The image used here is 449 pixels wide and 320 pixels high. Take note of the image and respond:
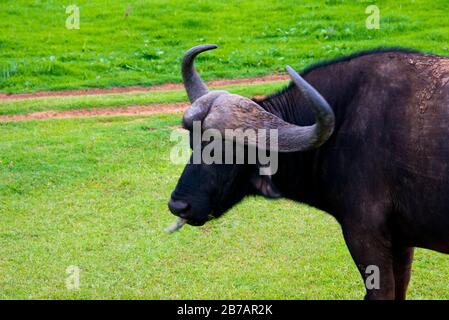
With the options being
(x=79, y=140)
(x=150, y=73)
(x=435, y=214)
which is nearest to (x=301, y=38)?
(x=150, y=73)

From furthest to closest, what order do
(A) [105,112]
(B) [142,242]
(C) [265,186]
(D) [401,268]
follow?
(A) [105,112] < (B) [142,242] < (D) [401,268] < (C) [265,186]

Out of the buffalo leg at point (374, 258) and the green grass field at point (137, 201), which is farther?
the green grass field at point (137, 201)

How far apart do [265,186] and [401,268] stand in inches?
55.7

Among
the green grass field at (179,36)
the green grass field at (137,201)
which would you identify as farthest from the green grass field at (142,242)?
the green grass field at (179,36)

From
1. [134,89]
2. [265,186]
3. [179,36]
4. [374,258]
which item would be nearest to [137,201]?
[265,186]

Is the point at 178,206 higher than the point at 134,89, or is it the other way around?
the point at 178,206

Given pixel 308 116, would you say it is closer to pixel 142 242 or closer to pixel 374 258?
pixel 374 258

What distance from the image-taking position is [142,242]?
8516mm

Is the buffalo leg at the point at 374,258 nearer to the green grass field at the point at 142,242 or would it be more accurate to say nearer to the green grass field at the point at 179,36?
the green grass field at the point at 142,242

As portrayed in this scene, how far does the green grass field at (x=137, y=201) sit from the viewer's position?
7617 millimetres

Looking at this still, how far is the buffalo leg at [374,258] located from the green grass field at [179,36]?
12.2m

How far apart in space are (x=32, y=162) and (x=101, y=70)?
7393 mm

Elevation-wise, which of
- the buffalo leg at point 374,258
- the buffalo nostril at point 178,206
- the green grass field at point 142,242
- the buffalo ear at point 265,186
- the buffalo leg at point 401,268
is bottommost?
the green grass field at point 142,242

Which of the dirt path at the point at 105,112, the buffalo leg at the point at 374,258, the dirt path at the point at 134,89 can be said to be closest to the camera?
the buffalo leg at the point at 374,258
